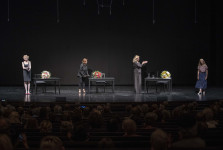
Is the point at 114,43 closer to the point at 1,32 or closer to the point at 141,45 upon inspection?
the point at 141,45

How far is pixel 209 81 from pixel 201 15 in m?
3.49

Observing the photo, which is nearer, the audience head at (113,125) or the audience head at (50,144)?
the audience head at (50,144)

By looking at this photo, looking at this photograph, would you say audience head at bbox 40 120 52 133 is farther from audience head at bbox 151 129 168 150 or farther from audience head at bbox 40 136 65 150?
audience head at bbox 151 129 168 150

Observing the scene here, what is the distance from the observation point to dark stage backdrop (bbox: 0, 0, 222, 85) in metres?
15.0

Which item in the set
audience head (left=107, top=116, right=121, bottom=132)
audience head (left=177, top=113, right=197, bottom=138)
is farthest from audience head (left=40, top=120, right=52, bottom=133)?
audience head (left=177, top=113, right=197, bottom=138)

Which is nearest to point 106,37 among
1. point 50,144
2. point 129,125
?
point 129,125

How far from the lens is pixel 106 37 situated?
15.1 metres

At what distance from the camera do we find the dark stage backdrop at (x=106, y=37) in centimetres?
1498

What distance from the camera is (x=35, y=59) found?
15.0 metres

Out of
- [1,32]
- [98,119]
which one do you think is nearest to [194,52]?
[1,32]

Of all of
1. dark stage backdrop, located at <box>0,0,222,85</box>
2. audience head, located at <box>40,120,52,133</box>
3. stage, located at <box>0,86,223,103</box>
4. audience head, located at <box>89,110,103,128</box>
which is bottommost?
stage, located at <box>0,86,223,103</box>

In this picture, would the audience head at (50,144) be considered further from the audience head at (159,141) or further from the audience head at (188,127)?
the audience head at (188,127)

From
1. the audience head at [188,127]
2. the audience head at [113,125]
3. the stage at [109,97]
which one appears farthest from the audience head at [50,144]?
the stage at [109,97]

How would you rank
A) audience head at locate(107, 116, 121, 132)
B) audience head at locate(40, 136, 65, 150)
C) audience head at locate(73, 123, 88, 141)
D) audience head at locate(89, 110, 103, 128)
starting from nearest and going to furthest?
audience head at locate(40, 136, 65, 150), audience head at locate(73, 123, 88, 141), audience head at locate(107, 116, 121, 132), audience head at locate(89, 110, 103, 128)
